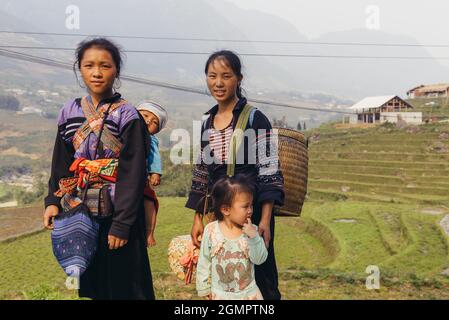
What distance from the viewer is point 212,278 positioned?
2855 millimetres

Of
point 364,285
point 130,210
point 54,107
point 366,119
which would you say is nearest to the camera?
point 130,210

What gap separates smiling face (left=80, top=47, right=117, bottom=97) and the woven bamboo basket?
130 centimetres

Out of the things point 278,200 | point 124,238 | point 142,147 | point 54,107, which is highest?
point 54,107

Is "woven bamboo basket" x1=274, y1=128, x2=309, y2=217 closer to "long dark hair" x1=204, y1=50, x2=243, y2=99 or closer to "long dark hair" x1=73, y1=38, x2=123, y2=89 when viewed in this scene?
"long dark hair" x1=204, y1=50, x2=243, y2=99

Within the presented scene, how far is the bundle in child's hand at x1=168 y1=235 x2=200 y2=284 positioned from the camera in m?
3.06

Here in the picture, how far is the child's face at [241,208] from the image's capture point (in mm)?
2750

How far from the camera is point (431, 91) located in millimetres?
54656

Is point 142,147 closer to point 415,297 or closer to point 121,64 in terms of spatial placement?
point 121,64

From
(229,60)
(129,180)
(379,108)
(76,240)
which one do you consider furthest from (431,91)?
(76,240)

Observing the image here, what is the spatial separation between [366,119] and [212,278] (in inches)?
1716

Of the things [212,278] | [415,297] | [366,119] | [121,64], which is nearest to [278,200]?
[212,278]

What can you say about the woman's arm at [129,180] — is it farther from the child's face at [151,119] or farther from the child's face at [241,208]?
the child's face at [151,119]

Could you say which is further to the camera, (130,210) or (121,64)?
(121,64)

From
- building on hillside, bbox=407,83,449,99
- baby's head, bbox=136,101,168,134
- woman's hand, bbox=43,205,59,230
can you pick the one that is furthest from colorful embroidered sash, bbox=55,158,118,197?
building on hillside, bbox=407,83,449,99
